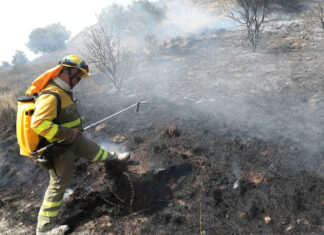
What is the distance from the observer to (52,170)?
2426 millimetres

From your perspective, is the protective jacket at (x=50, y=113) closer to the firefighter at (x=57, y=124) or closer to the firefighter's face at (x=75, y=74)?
the firefighter at (x=57, y=124)

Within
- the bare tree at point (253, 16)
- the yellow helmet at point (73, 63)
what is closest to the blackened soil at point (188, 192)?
the yellow helmet at point (73, 63)

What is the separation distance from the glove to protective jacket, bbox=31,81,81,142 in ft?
0.20

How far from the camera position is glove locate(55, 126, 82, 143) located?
222 cm

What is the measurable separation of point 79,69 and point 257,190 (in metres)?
2.61

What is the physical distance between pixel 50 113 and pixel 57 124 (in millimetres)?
189

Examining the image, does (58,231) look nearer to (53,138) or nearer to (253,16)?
(53,138)

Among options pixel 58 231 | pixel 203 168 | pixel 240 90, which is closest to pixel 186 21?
pixel 240 90

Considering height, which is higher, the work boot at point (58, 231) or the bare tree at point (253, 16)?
the bare tree at point (253, 16)

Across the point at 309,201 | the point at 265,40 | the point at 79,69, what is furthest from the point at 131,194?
the point at 265,40

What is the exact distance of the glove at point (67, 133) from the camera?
2218mm

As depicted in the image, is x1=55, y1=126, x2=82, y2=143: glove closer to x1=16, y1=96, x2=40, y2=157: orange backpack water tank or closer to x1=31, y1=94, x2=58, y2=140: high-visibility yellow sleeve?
x1=31, y1=94, x2=58, y2=140: high-visibility yellow sleeve

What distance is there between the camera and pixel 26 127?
216 centimetres

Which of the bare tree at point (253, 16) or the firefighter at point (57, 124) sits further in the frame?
the bare tree at point (253, 16)
